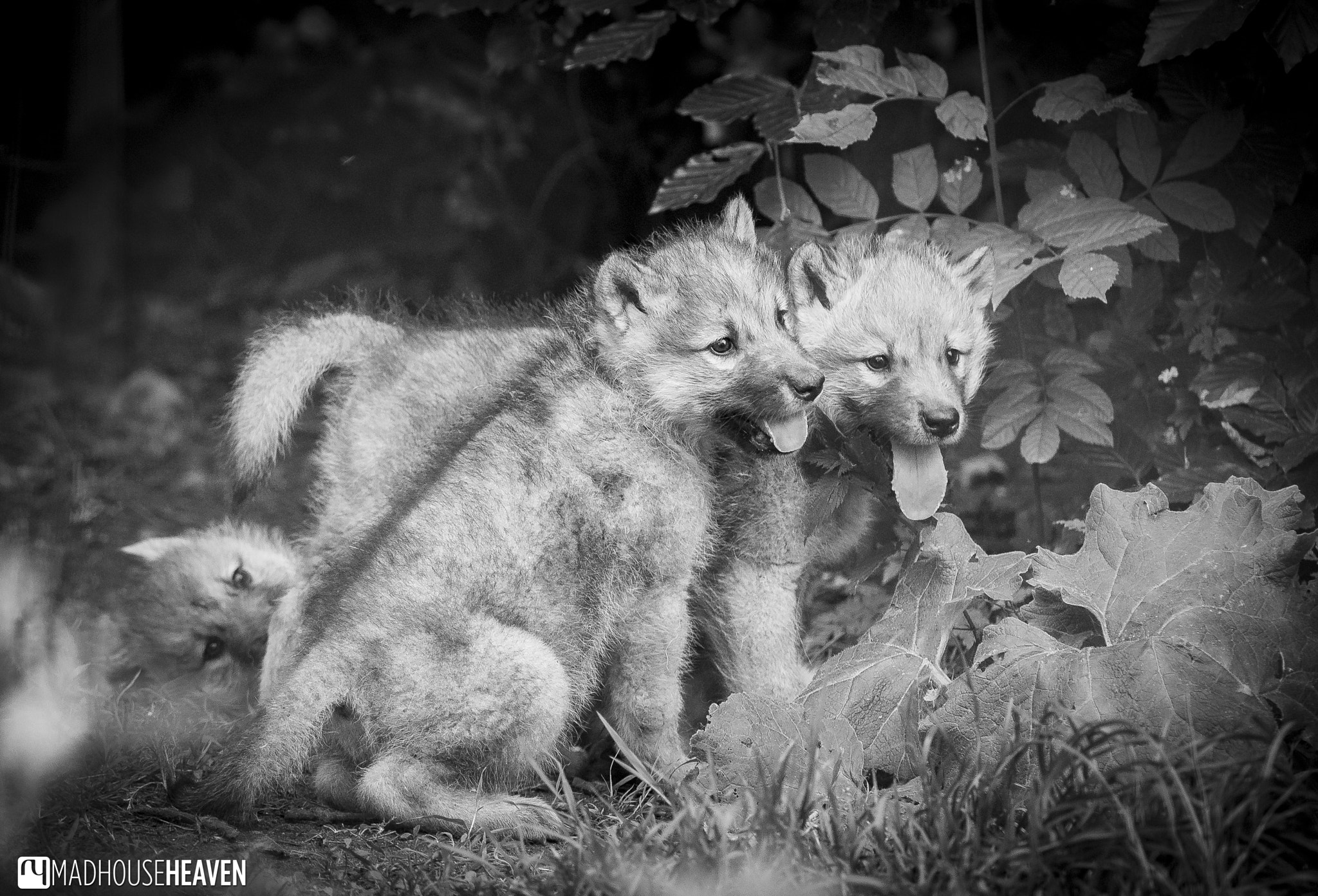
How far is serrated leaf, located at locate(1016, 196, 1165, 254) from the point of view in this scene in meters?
3.68

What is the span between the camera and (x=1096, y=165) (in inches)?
161

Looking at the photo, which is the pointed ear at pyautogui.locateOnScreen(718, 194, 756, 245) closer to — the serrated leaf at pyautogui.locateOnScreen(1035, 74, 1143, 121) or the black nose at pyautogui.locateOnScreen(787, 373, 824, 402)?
the black nose at pyautogui.locateOnScreen(787, 373, 824, 402)

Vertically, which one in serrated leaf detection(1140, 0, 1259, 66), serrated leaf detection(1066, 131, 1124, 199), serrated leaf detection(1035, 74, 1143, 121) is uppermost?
serrated leaf detection(1140, 0, 1259, 66)

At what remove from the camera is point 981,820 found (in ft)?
9.11

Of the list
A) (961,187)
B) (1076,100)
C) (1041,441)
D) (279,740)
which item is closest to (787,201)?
(961,187)

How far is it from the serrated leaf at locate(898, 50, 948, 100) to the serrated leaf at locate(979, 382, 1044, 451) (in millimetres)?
1015

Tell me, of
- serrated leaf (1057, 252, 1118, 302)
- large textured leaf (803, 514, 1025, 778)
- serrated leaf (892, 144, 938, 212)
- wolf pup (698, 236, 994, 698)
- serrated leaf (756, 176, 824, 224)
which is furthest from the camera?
serrated leaf (756, 176, 824, 224)

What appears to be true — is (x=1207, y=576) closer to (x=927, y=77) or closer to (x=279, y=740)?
(x=927, y=77)

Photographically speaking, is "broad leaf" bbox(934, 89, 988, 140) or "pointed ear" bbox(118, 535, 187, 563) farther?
"pointed ear" bbox(118, 535, 187, 563)

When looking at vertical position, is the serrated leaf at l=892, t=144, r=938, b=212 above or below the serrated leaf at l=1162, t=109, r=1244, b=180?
below

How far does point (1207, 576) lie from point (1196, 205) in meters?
1.37

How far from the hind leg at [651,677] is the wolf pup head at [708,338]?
63 centimetres

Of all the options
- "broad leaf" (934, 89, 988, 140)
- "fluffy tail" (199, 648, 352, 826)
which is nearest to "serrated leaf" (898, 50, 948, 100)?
"broad leaf" (934, 89, 988, 140)

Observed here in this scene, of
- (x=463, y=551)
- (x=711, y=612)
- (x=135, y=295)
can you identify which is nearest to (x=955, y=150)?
(x=711, y=612)
